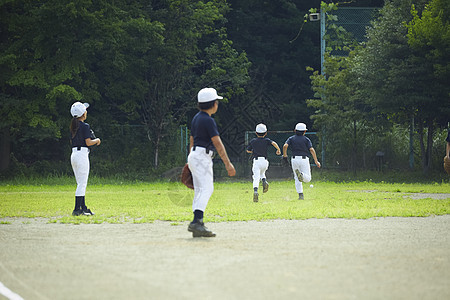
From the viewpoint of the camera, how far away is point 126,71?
3278 centimetres

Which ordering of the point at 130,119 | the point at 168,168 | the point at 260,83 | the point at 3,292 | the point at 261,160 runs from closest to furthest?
1. the point at 3,292
2. the point at 261,160
3. the point at 168,168
4. the point at 130,119
5. the point at 260,83

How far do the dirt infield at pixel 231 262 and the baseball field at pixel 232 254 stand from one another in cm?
1

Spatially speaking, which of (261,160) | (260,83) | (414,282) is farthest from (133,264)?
(260,83)

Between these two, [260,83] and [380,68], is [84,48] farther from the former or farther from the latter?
[260,83]

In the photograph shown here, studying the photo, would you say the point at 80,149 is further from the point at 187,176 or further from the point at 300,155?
the point at 300,155

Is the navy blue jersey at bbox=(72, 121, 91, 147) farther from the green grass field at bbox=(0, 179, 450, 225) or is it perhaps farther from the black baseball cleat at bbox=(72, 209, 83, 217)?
the green grass field at bbox=(0, 179, 450, 225)

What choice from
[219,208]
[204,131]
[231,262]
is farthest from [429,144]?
[231,262]

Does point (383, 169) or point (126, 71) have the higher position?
point (126, 71)

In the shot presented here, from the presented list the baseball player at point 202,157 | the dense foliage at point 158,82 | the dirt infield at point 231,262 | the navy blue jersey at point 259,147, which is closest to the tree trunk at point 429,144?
the dense foliage at point 158,82

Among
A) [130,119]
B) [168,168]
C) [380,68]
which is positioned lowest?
[168,168]

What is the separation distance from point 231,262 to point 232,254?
0.60 m

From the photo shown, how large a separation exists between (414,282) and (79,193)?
8497mm

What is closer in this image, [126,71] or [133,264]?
[133,264]

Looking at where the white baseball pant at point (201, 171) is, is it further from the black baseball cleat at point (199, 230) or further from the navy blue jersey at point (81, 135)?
the navy blue jersey at point (81, 135)
